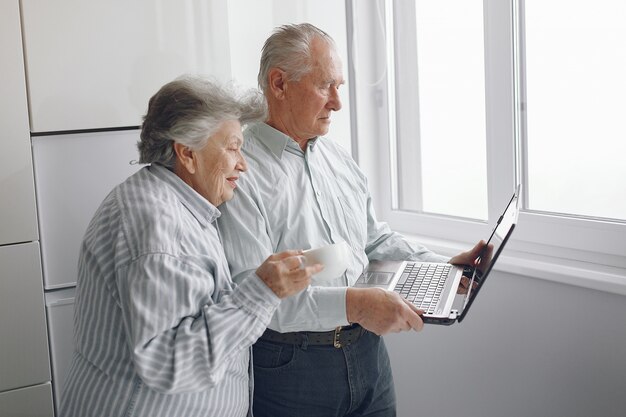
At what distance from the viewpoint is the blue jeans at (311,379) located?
1600 millimetres

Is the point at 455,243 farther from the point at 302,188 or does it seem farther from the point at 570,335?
the point at 302,188

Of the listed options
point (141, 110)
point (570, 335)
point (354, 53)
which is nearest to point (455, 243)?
point (570, 335)

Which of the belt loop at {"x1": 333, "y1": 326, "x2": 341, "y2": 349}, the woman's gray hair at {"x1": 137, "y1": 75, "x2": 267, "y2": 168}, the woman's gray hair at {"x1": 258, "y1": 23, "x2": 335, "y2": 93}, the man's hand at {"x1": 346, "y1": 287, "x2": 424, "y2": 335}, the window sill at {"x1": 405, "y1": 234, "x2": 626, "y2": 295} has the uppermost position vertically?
the woman's gray hair at {"x1": 258, "y1": 23, "x2": 335, "y2": 93}

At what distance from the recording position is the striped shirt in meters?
1.16

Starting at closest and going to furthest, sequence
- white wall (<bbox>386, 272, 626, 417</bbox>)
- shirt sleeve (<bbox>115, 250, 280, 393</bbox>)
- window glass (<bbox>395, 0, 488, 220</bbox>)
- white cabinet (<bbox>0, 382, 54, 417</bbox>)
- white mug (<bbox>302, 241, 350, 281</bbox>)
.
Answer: shirt sleeve (<bbox>115, 250, 280, 393</bbox>) < white mug (<bbox>302, 241, 350, 281</bbox>) < white cabinet (<bbox>0, 382, 54, 417</bbox>) < white wall (<bbox>386, 272, 626, 417</bbox>) < window glass (<bbox>395, 0, 488, 220</bbox>)

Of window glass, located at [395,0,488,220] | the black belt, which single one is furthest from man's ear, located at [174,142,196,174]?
window glass, located at [395,0,488,220]

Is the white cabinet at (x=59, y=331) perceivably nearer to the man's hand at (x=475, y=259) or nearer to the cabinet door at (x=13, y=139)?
the cabinet door at (x=13, y=139)

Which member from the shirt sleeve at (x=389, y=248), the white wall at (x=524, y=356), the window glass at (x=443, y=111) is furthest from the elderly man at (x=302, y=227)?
the window glass at (x=443, y=111)

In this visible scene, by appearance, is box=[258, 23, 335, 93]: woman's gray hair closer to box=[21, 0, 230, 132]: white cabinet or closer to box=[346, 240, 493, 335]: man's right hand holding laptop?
box=[21, 0, 230, 132]: white cabinet

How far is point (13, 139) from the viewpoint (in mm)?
1651

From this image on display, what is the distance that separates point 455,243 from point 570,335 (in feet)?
1.80

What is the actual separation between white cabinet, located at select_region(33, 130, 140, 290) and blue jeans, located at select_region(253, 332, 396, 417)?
1.80 ft

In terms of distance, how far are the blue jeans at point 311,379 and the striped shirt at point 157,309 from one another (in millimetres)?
269

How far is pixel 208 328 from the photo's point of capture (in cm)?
118
